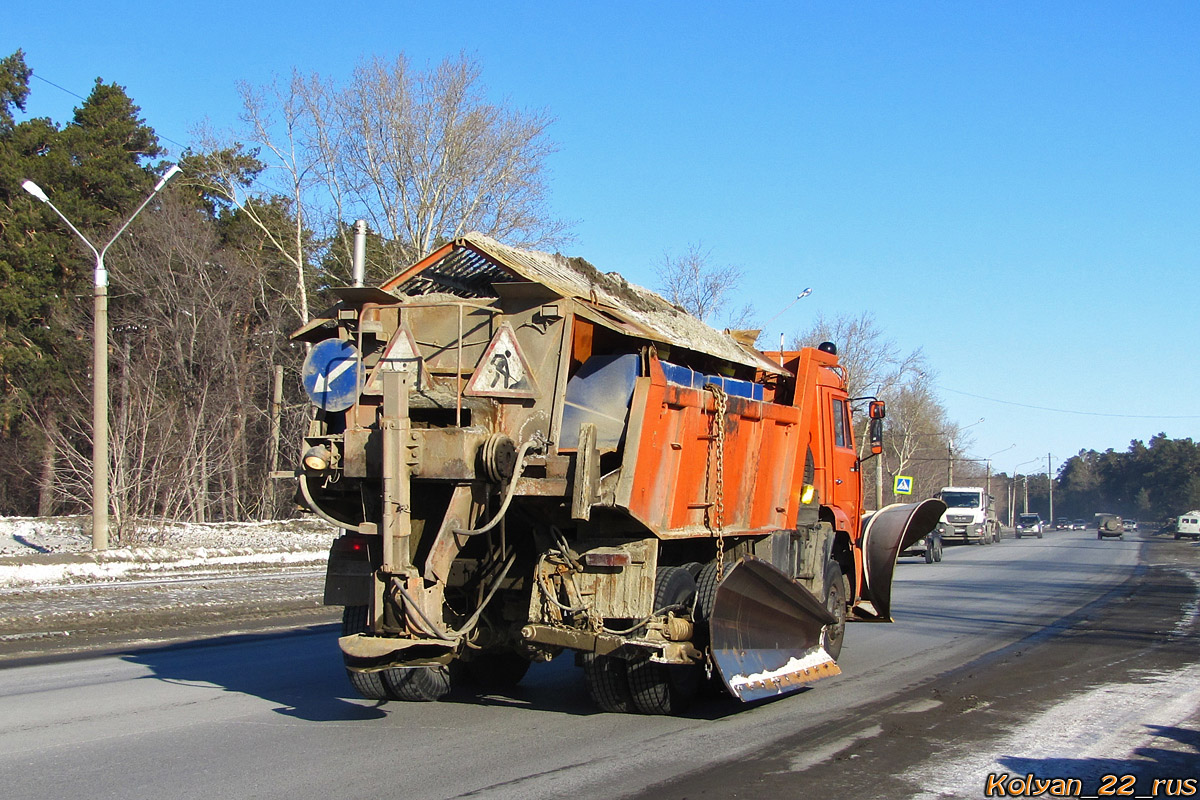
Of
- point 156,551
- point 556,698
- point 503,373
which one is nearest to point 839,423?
point 556,698

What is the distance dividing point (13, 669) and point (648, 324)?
22.6 feet

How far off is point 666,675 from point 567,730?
84 centimetres

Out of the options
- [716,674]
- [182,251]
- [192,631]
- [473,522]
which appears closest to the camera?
[473,522]

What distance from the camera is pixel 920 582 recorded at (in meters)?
22.6

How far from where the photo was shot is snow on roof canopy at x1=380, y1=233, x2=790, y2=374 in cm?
770

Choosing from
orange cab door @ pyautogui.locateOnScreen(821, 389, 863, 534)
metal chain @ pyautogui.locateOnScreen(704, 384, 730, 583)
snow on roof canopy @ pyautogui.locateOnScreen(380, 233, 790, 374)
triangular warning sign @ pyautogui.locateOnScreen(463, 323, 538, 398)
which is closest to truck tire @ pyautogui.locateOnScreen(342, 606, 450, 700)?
triangular warning sign @ pyautogui.locateOnScreen(463, 323, 538, 398)

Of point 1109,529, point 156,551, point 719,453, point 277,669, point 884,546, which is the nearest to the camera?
point 719,453

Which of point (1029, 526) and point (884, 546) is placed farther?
point (1029, 526)

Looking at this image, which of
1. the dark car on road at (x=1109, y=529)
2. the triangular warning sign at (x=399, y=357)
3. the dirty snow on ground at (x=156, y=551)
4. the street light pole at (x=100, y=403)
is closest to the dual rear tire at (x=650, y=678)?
the triangular warning sign at (x=399, y=357)

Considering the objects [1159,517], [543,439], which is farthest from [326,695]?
[1159,517]

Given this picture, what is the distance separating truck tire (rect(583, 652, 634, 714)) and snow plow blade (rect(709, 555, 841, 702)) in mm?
795

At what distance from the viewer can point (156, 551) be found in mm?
23203

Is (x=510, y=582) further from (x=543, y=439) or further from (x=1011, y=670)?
(x=1011, y=670)

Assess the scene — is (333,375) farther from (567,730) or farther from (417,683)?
(567,730)
